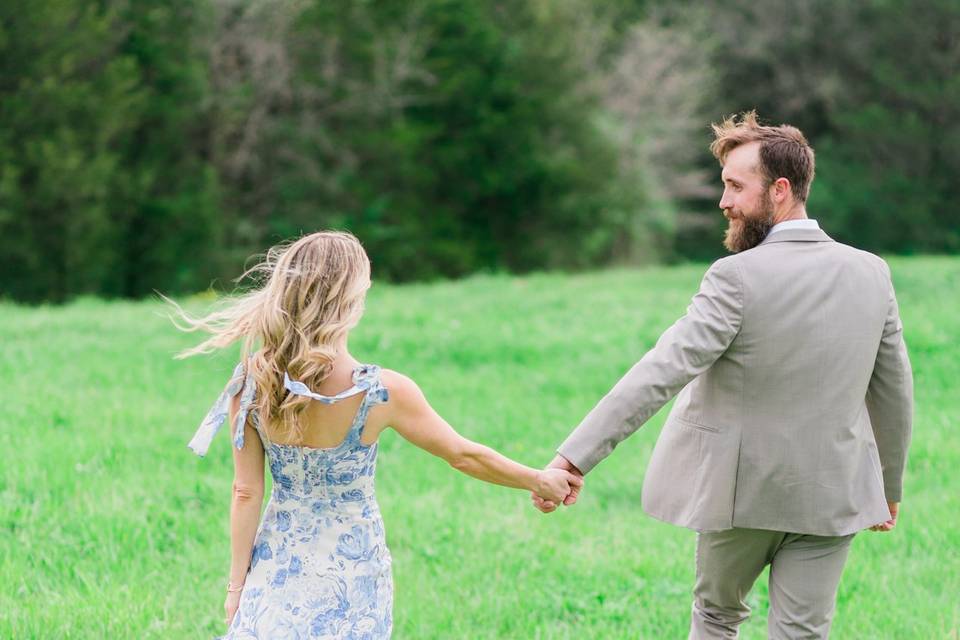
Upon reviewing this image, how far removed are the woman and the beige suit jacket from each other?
960mm

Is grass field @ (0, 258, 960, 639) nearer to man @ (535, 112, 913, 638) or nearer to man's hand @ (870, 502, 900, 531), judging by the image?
man's hand @ (870, 502, 900, 531)

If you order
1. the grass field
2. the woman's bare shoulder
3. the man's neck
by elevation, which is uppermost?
the man's neck

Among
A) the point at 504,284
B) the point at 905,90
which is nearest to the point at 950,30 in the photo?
the point at 905,90

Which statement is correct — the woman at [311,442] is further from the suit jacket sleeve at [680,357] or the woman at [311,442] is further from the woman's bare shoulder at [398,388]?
the suit jacket sleeve at [680,357]

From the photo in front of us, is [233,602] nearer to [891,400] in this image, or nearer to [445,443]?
[445,443]

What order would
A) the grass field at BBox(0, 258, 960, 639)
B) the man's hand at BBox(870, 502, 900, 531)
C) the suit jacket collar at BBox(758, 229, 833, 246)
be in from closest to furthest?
the suit jacket collar at BBox(758, 229, 833, 246), the man's hand at BBox(870, 502, 900, 531), the grass field at BBox(0, 258, 960, 639)

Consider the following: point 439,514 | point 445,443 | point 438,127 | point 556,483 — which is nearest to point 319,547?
point 445,443

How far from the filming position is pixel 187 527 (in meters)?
6.04

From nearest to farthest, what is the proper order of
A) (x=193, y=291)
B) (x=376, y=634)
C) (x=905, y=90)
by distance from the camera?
(x=376, y=634) < (x=193, y=291) < (x=905, y=90)

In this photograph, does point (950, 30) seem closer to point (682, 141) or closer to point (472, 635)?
point (682, 141)

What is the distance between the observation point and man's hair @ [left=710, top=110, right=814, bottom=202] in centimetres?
389

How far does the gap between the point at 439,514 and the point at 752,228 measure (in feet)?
10.4

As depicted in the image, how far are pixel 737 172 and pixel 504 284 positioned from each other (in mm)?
13807

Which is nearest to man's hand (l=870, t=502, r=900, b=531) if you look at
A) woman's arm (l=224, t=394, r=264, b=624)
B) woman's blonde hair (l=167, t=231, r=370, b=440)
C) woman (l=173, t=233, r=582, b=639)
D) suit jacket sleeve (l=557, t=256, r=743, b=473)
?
suit jacket sleeve (l=557, t=256, r=743, b=473)
